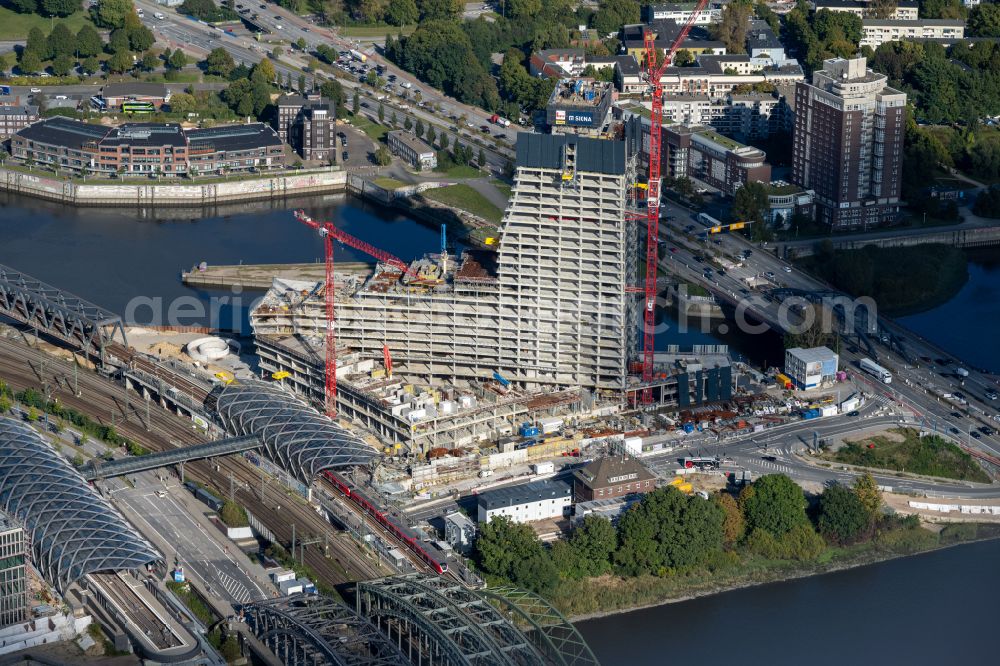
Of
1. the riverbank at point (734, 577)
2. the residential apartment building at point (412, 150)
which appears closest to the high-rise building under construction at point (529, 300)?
the riverbank at point (734, 577)

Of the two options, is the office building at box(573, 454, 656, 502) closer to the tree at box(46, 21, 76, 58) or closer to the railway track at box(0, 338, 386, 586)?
the railway track at box(0, 338, 386, 586)

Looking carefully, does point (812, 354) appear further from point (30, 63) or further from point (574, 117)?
point (30, 63)

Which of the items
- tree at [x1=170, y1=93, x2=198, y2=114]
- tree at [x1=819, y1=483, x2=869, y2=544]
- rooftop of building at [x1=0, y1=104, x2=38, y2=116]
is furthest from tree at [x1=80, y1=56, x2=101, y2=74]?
tree at [x1=819, y1=483, x2=869, y2=544]

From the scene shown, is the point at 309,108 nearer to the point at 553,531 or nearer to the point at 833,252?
the point at 833,252

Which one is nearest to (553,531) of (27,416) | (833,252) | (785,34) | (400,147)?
(27,416)

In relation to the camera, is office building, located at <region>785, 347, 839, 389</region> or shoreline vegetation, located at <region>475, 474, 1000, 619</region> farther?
office building, located at <region>785, 347, 839, 389</region>

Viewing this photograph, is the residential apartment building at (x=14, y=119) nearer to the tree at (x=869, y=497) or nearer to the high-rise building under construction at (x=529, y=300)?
the high-rise building under construction at (x=529, y=300)
